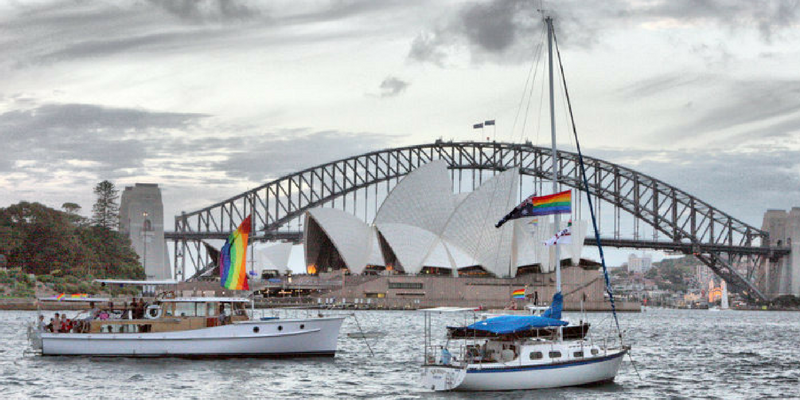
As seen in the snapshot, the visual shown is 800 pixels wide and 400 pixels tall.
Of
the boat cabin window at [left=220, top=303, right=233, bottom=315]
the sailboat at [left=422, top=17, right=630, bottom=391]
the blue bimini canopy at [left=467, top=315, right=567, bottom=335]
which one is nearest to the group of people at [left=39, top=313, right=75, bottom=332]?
the boat cabin window at [left=220, top=303, right=233, bottom=315]

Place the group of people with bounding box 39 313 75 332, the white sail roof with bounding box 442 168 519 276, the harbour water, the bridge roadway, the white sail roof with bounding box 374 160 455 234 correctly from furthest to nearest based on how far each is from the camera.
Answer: the bridge roadway < the white sail roof with bounding box 374 160 455 234 < the white sail roof with bounding box 442 168 519 276 < the group of people with bounding box 39 313 75 332 < the harbour water

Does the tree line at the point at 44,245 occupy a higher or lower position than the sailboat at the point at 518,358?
higher

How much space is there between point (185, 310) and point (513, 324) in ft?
62.7

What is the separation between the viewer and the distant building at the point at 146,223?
186 meters

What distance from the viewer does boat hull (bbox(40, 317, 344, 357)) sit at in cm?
4947

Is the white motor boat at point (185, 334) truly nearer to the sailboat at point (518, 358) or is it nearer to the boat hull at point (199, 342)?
the boat hull at point (199, 342)

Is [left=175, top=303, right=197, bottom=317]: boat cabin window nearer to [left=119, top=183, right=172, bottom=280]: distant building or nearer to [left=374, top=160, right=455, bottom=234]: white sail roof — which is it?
[left=374, top=160, right=455, bottom=234]: white sail roof

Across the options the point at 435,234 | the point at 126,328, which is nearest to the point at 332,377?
the point at 126,328

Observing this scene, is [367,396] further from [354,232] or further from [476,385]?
[354,232]

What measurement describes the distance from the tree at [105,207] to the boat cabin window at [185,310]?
133 metres

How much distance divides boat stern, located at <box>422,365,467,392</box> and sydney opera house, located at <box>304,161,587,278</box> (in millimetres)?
104610

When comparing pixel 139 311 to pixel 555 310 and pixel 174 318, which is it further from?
pixel 555 310

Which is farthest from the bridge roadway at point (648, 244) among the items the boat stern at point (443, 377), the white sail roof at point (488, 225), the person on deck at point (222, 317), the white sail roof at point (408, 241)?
the boat stern at point (443, 377)

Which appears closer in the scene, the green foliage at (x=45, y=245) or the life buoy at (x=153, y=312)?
the life buoy at (x=153, y=312)
